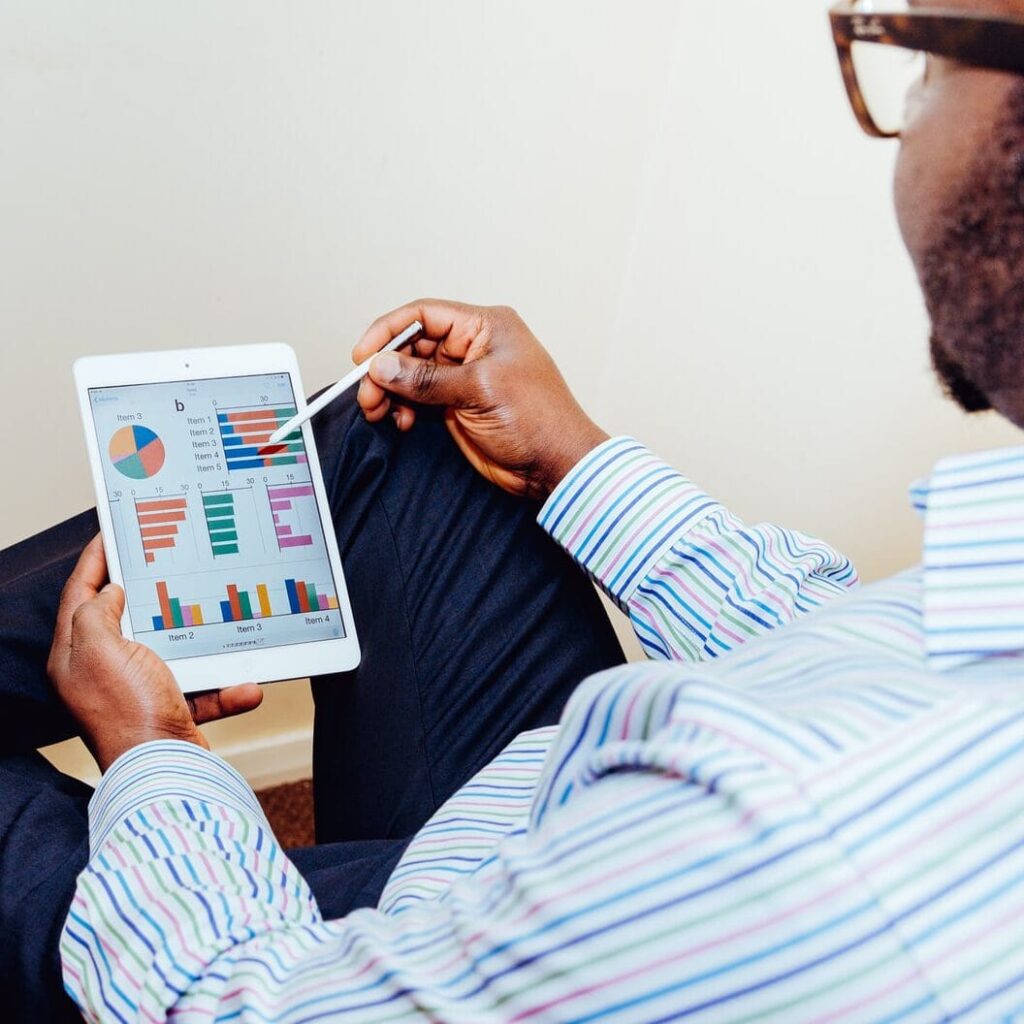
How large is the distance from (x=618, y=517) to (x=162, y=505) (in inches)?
13.0

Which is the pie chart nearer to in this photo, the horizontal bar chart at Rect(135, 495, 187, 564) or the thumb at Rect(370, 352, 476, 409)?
the horizontal bar chart at Rect(135, 495, 187, 564)

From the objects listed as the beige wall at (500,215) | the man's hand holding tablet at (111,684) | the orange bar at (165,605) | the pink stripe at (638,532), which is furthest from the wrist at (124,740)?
the beige wall at (500,215)

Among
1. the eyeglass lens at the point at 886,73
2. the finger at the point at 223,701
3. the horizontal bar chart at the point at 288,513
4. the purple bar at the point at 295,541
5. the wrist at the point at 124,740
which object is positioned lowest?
the finger at the point at 223,701

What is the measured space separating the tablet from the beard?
48 centimetres

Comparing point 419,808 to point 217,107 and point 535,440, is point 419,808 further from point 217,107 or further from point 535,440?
point 217,107

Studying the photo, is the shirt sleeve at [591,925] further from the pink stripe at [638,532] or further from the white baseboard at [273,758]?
the white baseboard at [273,758]

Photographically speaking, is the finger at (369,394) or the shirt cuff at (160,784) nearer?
the shirt cuff at (160,784)

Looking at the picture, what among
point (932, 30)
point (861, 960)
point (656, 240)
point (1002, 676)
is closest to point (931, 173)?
point (932, 30)

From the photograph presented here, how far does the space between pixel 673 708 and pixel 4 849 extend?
0.44 m

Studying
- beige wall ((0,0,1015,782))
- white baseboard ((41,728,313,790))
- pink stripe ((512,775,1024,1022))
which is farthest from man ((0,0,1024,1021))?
white baseboard ((41,728,313,790))

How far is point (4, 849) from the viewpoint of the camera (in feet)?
2.14

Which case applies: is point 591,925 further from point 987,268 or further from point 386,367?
point 386,367

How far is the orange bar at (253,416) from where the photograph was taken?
2.82ft

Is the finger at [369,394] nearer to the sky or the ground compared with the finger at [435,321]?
nearer to the ground
